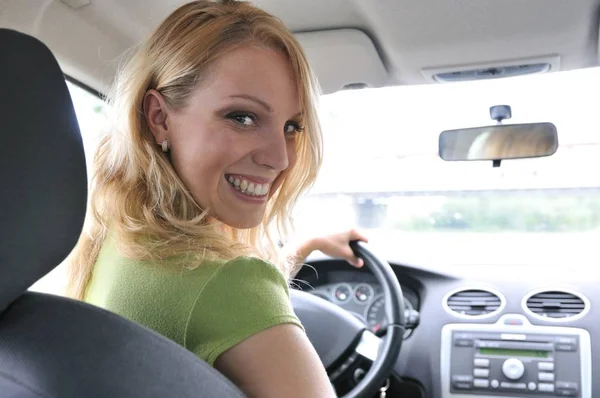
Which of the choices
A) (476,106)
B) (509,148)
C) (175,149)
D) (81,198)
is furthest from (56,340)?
(476,106)

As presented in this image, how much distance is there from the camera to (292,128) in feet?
6.10

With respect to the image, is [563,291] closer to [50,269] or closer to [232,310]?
[232,310]

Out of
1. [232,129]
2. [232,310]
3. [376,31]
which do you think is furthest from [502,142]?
[232,310]

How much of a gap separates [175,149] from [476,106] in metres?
Answer: 2.15

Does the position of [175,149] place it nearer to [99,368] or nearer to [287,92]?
[287,92]

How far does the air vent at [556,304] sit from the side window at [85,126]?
1802mm

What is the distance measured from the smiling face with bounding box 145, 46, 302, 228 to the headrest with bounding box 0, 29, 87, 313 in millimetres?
542

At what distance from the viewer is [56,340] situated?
1009 mm

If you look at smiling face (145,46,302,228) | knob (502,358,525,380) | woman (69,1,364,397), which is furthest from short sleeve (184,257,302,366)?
knob (502,358,525,380)

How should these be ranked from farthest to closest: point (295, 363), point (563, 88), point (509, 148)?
point (563, 88) < point (509, 148) < point (295, 363)

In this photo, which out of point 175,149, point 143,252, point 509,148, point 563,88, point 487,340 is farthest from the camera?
point 563,88

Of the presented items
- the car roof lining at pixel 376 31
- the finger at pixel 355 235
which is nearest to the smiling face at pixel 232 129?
the car roof lining at pixel 376 31

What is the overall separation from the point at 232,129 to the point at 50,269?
628 millimetres

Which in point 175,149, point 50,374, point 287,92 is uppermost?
point 287,92
